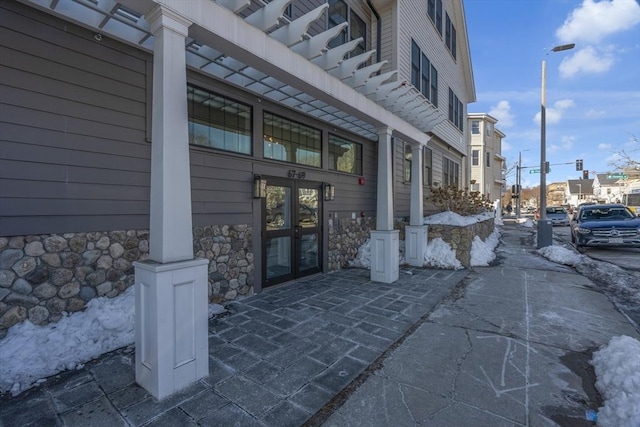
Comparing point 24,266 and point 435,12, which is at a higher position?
point 435,12

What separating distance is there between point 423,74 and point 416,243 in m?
5.85

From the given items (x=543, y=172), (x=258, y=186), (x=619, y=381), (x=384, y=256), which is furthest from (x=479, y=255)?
(x=258, y=186)

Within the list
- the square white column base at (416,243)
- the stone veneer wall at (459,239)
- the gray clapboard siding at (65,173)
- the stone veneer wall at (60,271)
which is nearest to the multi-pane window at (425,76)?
the stone veneer wall at (459,239)

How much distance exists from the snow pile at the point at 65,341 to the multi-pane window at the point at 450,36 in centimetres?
1383

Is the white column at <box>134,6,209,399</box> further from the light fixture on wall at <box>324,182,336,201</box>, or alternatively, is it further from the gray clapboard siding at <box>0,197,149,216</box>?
the light fixture on wall at <box>324,182,336,201</box>

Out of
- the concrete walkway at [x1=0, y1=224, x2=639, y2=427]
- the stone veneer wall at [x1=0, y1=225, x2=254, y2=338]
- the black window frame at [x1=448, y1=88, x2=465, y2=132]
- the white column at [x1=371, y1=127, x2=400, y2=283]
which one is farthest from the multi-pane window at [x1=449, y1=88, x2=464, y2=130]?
the stone veneer wall at [x1=0, y1=225, x2=254, y2=338]

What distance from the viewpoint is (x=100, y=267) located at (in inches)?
132

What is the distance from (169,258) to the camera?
2.43 m

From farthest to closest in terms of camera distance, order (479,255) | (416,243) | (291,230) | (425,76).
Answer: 1. (425,76)
2. (479,255)
3. (416,243)
4. (291,230)

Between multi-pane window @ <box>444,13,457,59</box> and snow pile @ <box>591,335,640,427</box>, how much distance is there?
40.6ft

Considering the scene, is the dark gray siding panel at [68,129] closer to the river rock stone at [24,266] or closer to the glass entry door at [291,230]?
the river rock stone at [24,266]

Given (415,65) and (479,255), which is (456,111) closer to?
(415,65)

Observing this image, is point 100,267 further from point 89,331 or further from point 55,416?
point 55,416

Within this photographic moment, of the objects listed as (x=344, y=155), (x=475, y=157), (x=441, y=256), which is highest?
(x=475, y=157)
